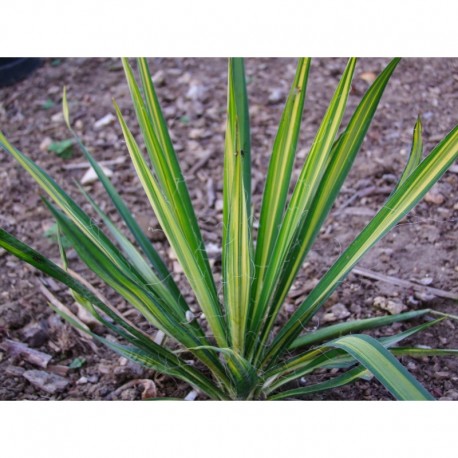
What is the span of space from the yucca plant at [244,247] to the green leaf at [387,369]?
0.03 meters

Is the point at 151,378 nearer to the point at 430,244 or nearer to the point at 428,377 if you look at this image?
the point at 428,377

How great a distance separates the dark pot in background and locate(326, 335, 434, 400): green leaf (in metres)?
2.26

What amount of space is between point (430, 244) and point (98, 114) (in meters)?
1.48

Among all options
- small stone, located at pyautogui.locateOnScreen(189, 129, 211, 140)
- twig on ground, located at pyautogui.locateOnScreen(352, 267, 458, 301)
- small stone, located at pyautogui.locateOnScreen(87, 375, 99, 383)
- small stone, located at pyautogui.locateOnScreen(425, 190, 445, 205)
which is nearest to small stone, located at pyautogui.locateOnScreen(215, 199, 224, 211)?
small stone, located at pyautogui.locateOnScreen(189, 129, 211, 140)

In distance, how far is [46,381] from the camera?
1563 mm

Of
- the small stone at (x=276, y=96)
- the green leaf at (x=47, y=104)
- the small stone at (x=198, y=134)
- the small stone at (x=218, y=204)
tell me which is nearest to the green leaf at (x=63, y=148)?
the green leaf at (x=47, y=104)

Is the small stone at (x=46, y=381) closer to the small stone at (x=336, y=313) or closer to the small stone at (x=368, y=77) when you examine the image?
the small stone at (x=336, y=313)

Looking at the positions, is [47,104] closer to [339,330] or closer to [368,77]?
[368,77]

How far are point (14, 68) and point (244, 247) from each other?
2.05 metres

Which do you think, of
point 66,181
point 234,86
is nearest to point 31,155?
point 66,181

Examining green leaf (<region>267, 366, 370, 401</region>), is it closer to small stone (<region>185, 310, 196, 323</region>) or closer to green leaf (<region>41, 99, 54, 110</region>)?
small stone (<region>185, 310, 196, 323</region>)

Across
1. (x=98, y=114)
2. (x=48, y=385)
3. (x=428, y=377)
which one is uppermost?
(x=98, y=114)

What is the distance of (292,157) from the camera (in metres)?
1.31

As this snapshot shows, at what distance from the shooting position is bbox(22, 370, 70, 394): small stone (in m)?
1.55
